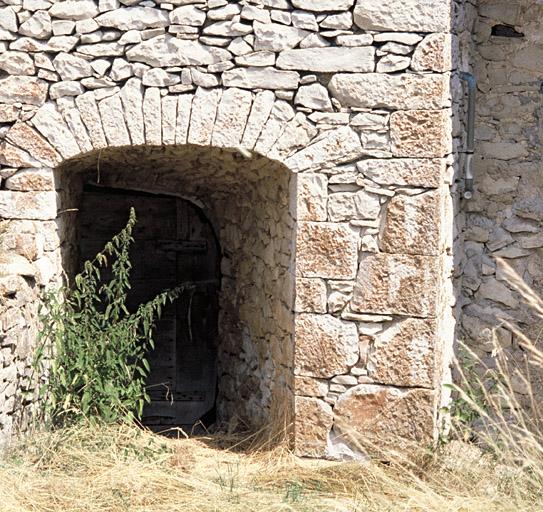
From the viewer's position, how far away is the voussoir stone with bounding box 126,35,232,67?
5.12m

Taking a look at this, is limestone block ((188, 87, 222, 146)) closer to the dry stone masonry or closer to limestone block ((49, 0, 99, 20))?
the dry stone masonry

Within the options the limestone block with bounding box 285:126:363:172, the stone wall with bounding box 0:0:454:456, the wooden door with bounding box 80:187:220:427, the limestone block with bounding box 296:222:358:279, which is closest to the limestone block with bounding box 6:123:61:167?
the stone wall with bounding box 0:0:454:456

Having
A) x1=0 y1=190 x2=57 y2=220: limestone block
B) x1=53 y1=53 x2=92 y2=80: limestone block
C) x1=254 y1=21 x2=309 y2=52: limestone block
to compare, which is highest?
x1=254 y1=21 x2=309 y2=52: limestone block

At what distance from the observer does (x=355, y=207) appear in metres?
5.19

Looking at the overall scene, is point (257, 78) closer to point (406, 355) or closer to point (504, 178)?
point (406, 355)

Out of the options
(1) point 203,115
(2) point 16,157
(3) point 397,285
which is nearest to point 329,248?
(3) point 397,285

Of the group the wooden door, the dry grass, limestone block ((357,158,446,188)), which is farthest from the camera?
the wooden door

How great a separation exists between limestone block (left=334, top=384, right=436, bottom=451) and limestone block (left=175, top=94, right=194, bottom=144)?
5.74ft

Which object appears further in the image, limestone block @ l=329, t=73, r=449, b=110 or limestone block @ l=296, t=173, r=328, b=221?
limestone block @ l=296, t=173, r=328, b=221

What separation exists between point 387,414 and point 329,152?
1.53 m

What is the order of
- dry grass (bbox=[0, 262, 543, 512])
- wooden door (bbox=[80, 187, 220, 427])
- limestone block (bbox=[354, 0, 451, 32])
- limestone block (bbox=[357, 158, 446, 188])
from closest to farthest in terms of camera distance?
1. dry grass (bbox=[0, 262, 543, 512])
2. limestone block (bbox=[354, 0, 451, 32])
3. limestone block (bbox=[357, 158, 446, 188])
4. wooden door (bbox=[80, 187, 220, 427])

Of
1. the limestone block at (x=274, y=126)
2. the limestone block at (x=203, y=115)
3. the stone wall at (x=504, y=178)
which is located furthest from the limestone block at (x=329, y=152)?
the stone wall at (x=504, y=178)

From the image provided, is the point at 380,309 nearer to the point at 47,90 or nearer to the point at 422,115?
the point at 422,115

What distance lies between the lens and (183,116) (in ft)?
16.9
